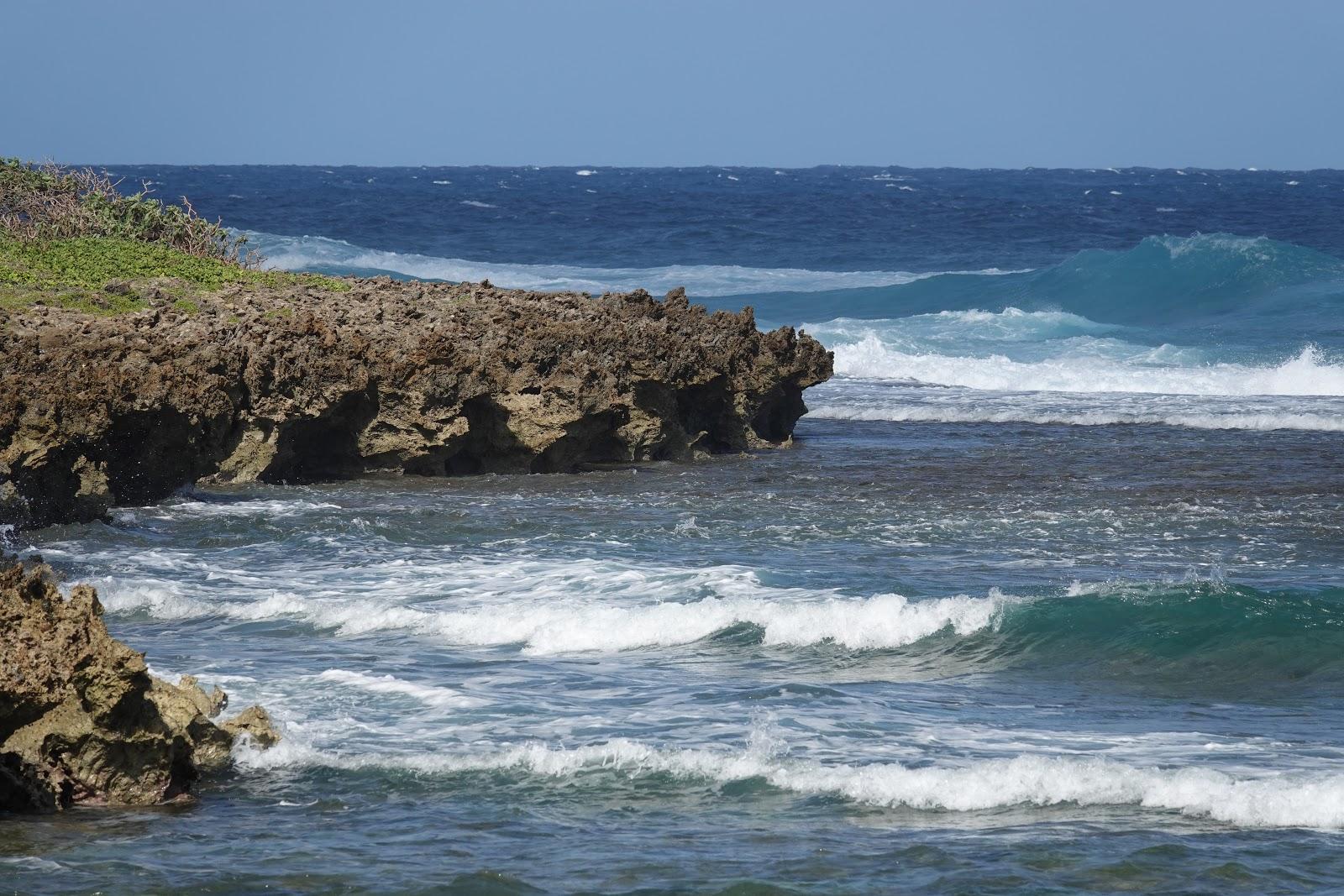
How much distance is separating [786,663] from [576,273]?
39.0 metres

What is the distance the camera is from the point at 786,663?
33.6ft

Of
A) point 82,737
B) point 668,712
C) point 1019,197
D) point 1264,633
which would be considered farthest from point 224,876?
point 1019,197

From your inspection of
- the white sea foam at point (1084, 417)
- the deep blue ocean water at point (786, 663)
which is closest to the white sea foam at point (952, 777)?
the deep blue ocean water at point (786, 663)

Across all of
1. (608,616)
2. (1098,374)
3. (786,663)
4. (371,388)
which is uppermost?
(371,388)

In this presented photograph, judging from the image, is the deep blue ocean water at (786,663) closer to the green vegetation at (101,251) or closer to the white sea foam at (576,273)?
the green vegetation at (101,251)

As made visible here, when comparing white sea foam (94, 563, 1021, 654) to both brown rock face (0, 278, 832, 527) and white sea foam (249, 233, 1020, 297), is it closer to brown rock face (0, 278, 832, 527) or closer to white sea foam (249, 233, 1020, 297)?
brown rock face (0, 278, 832, 527)

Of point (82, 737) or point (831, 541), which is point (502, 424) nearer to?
point (831, 541)

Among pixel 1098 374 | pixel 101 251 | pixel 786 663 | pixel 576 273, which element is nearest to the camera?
pixel 786 663

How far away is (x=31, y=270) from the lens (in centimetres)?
1827

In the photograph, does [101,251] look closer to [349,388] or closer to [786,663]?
[349,388]

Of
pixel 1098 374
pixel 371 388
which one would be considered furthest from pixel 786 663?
pixel 1098 374

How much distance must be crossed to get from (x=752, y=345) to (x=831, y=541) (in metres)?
5.96

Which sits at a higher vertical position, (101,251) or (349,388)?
(101,251)

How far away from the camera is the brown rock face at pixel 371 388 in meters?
13.3
